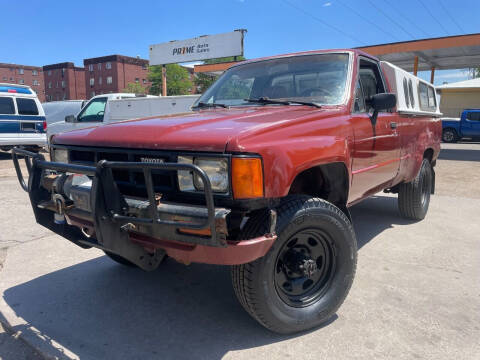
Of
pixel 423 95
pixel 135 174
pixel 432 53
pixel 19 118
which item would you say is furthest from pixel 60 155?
pixel 432 53

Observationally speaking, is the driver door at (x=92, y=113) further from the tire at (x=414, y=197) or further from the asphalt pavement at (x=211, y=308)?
the tire at (x=414, y=197)

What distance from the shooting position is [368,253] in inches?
154

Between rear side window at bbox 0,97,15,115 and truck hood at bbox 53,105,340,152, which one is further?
rear side window at bbox 0,97,15,115

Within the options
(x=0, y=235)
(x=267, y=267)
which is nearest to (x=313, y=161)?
(x=267, y=267)

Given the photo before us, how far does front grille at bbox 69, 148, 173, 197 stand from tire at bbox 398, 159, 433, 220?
145 inches

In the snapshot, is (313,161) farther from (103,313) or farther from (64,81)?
(64,81)

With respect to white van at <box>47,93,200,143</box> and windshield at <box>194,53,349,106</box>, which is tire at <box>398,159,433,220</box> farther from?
white van at <box>47,93,200,143</box>

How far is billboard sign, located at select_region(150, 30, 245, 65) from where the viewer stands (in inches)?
696

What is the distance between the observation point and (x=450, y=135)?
20297mm

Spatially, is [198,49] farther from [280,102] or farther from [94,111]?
[280,102]

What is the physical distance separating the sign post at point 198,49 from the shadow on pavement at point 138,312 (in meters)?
15.7

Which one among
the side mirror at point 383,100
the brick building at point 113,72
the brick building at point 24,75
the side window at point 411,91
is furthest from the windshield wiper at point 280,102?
the brick building at point 24,75

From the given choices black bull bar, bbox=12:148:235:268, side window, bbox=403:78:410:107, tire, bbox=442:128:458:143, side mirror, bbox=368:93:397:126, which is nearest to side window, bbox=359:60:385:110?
side mirror, bbox=368:93:397:126

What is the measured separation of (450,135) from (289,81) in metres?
20.2
